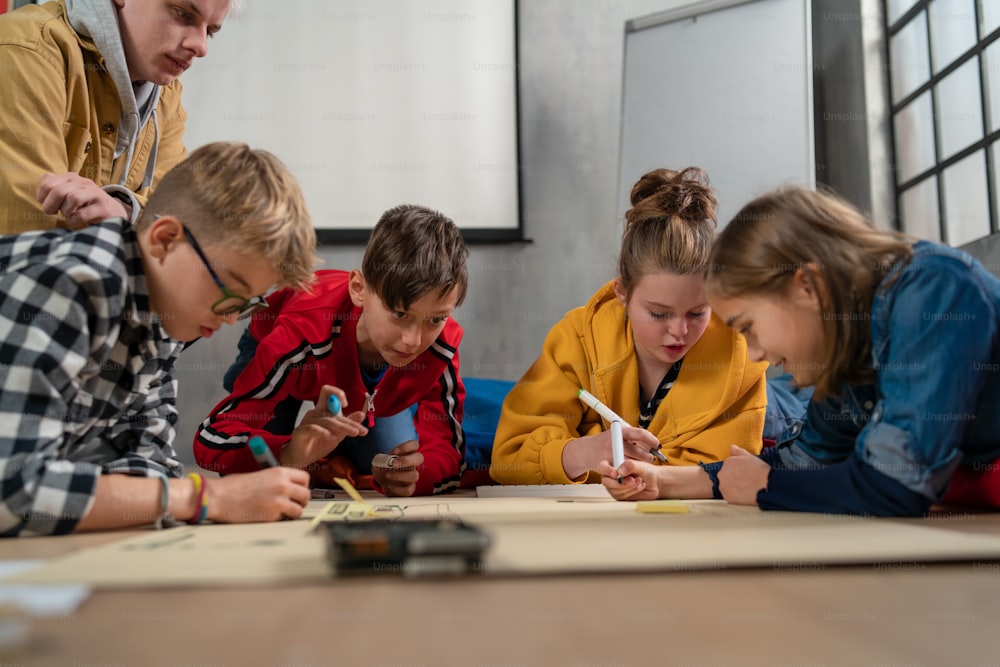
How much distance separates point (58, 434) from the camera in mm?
915

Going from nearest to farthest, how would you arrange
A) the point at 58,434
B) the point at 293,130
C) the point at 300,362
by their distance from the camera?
the point at 58,434 → the point at 300,362 → the point at 293,130

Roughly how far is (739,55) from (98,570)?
9.48 ft

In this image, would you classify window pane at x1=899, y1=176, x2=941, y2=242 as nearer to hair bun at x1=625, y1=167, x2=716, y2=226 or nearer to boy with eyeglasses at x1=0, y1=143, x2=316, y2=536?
hair bun at x1=625, y1=167, x2=716, y2=226

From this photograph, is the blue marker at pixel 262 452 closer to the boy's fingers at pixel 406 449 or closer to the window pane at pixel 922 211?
the boy's fingers at pixel 406 449

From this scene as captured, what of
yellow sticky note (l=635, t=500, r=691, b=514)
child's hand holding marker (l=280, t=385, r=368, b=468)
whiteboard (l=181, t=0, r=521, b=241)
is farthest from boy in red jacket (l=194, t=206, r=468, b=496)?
whiteboard (l=181, t=0, r=521, b=241)

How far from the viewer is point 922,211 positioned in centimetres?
286

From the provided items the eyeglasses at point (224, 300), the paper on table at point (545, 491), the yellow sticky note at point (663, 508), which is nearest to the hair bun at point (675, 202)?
the paper on table at point (545, 491)

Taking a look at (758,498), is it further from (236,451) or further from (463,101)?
(463,101)

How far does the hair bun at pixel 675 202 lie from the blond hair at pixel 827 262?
48 centimetres

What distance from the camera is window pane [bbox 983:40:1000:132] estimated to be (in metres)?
2.49

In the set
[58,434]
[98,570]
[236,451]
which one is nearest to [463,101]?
[236,451]

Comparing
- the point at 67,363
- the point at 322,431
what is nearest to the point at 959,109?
the point at 322,431

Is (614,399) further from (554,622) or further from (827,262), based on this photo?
(554,622)

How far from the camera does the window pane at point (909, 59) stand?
284cm
